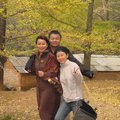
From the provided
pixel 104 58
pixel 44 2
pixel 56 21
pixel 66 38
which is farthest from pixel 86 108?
pixel 104 58

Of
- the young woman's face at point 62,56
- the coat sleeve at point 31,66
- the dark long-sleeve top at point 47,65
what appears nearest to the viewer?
the young woman's face at point 62,56

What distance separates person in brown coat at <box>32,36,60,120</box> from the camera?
5.52 meters

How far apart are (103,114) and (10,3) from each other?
4.15 meters

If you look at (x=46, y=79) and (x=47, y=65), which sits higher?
(x=47, y=65)

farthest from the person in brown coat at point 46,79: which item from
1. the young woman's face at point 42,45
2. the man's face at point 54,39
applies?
the man's face at point 54,39

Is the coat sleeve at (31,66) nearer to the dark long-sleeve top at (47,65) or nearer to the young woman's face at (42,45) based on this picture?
the dark long-sleeve top at (47,65)

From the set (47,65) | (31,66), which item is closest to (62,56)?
(47,65)

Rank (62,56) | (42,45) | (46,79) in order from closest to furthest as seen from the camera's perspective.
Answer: (62,56) → (46,79) → (42,45)

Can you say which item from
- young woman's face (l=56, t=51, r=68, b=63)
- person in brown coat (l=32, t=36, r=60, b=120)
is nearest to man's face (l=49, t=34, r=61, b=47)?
person in brown coat (l=32, t=36, r=60, b=120)

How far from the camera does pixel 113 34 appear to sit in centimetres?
1588

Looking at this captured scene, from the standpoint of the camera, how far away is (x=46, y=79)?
550 cm

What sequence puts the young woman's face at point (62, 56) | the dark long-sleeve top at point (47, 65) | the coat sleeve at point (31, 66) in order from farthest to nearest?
the coat sleeve at point (31, 66) < the dark long-sleeve top at point (47, 65) < the young woman's face at point (62, 56)

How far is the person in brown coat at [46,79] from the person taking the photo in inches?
217

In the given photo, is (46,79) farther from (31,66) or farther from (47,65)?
(31,66)
